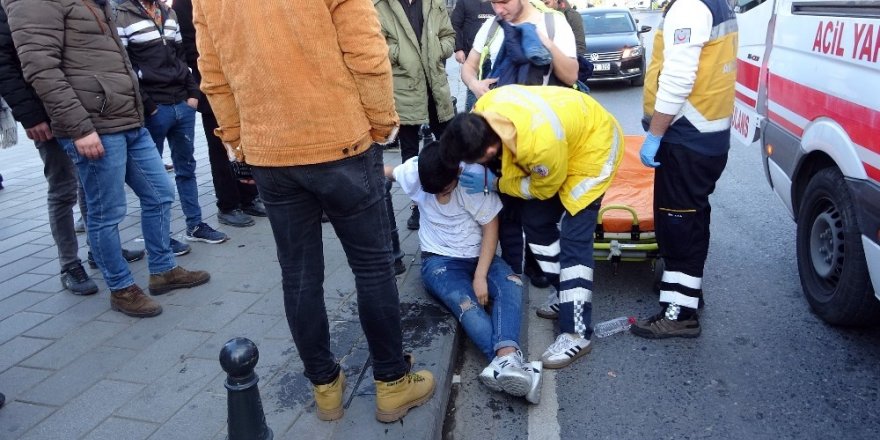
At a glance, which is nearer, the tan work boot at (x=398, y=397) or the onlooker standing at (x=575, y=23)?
the tan work boot at (x=398, y=397)

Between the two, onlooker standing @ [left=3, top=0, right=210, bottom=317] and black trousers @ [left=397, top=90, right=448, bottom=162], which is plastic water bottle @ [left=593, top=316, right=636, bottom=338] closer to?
black trousers @ [left=397, top=90, right=448, bottom=162]

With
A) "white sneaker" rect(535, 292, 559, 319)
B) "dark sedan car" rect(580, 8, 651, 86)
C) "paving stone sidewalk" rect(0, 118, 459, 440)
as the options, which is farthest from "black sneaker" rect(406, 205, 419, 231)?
"dark sedan car" rect(580, 8, 651, 86)

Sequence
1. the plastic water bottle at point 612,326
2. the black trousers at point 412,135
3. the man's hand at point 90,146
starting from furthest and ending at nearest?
the black trousers at point 412,135 → the plastic water bottle at point 612,326 → the man's hand at point 90,146

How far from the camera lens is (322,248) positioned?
2447 mm

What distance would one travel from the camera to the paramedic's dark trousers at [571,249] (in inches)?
128

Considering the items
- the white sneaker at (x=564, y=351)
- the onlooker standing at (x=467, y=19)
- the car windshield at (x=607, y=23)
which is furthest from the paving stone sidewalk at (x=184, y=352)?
the car windshield at (x=607, y=23)

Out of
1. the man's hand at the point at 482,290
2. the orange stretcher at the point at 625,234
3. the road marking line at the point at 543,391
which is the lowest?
the road marking line at the point at 543,391

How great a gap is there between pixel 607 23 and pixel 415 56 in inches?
383

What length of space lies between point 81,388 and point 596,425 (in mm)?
2307

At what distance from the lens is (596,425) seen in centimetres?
283

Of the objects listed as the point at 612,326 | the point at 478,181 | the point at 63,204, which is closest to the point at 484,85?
the point at 478,181

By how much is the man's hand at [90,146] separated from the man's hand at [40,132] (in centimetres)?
37

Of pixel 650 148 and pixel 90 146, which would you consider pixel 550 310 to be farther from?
pixel 90 146

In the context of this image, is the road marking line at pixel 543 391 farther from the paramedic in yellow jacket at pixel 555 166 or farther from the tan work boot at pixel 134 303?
the tan work boot at pixel 134 303
